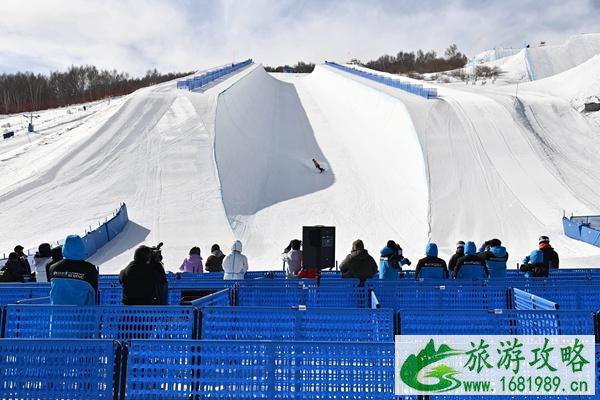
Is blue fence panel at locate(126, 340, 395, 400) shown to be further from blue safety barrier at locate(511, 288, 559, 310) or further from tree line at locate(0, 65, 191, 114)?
tree line at locate(0, 65, 191, 114)

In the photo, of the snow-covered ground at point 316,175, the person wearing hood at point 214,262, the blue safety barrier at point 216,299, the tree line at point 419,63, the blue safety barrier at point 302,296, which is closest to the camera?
the blue safety barrier at point 216,299

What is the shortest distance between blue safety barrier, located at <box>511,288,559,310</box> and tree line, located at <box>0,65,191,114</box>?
9351 centimetres

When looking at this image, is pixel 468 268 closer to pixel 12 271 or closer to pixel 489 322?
pixel 489 322

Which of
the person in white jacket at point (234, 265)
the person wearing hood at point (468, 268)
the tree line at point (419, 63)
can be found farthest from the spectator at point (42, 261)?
the tree line at point (419, 63)

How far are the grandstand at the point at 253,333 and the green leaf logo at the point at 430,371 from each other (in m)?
0.12

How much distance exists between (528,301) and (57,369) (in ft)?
17.8

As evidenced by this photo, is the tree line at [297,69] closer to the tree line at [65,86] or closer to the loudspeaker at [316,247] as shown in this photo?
the tree line at [65,86]

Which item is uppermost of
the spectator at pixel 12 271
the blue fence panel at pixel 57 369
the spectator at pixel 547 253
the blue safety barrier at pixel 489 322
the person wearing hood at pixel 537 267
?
the spectator at pixel 547 253

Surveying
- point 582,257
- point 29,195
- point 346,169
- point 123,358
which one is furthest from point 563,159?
point 123,358

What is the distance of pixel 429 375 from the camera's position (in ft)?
12.4

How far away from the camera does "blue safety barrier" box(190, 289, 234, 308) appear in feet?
18.8

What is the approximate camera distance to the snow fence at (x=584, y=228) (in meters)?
18.0

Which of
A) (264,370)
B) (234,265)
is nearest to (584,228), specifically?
(234,265)

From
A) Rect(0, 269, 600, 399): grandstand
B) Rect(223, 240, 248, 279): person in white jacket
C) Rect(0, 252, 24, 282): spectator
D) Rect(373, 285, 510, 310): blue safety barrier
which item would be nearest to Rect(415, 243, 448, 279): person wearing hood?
Rect(0, 269, 600, 399): grandstand
